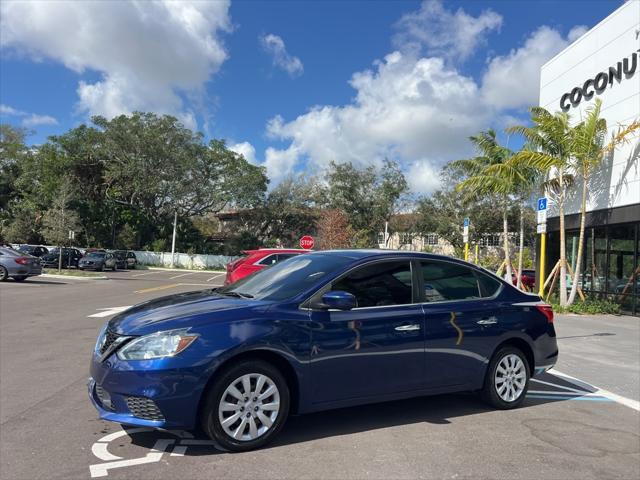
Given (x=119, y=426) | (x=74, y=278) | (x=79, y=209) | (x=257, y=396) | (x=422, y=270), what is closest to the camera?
(x=257, y=396)

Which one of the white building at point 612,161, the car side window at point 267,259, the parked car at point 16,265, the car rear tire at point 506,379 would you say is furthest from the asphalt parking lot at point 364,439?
the parked car at point 16,265

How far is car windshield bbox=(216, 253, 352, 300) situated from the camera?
190 inches

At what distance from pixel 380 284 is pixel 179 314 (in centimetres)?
190

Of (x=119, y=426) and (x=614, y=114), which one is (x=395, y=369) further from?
(x=614, y=114)

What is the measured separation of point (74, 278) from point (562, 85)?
24.6 meters

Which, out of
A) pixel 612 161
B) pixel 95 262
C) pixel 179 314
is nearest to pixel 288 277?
pixel 179 314

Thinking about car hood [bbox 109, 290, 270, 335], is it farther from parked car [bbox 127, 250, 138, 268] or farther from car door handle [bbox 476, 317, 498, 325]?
parked car [bbox 127, 250, 138, 268]

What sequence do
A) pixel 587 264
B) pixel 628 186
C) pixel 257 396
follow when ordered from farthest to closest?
pixel 587 264 → pixel 628 186 → pixel 257 396

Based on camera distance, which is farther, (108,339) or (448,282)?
(448,282)

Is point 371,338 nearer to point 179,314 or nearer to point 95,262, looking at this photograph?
point 179,314

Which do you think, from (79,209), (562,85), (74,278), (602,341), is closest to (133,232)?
(79,209)

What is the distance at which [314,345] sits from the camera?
450 centimetres

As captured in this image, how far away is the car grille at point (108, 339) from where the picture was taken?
4.33 m

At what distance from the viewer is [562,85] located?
65.0ft
